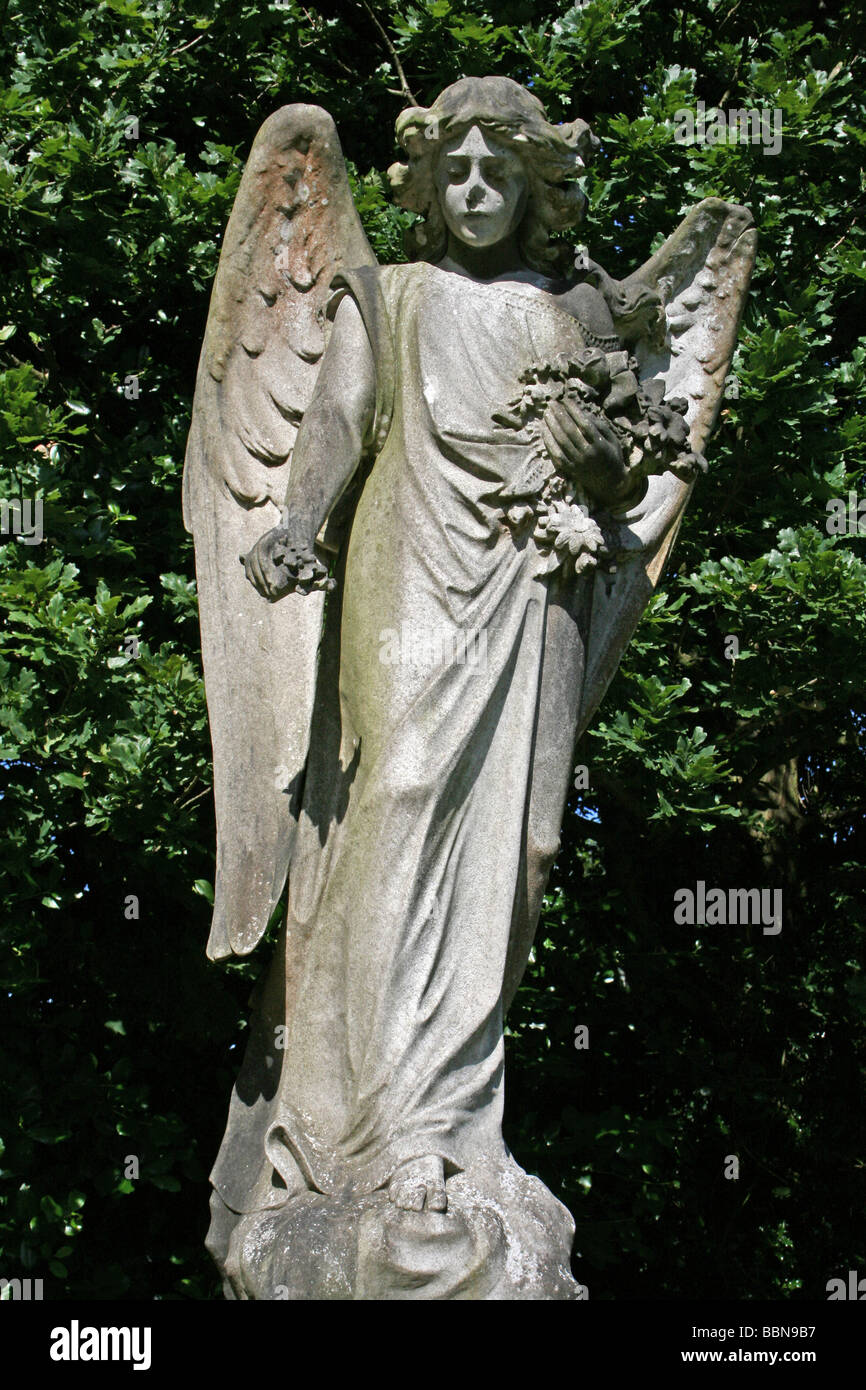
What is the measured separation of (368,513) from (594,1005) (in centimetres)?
428

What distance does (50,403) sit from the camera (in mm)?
9102

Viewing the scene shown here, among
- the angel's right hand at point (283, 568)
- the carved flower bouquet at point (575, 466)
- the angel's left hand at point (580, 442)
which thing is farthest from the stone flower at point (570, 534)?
the angel's right hand at point (283, 568)

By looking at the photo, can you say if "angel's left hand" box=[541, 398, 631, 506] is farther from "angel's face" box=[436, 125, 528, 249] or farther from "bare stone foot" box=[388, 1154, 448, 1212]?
"bare stone foot" box=[388, 1154, 448, 1212]

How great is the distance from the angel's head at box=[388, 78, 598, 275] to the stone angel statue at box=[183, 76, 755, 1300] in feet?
0.03

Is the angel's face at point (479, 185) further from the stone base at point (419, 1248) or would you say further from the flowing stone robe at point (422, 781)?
the stone base at point (419, 1248)

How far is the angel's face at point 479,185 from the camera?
586 centimetres

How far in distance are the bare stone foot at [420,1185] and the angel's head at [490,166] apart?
103 inches

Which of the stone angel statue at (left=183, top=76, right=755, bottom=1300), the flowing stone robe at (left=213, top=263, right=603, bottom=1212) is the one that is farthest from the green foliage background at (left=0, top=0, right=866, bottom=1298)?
the flowing stone robe at (left=213, top=263, right=603, bottom=1212)

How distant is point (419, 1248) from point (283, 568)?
5.77ft

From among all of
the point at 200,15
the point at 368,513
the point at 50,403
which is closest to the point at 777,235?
the point at 200,15

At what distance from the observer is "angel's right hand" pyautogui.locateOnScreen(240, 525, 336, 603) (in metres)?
5.37

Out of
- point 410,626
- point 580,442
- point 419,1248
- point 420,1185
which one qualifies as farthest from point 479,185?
point 419,1248

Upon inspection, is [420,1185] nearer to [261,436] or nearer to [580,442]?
[580,442]

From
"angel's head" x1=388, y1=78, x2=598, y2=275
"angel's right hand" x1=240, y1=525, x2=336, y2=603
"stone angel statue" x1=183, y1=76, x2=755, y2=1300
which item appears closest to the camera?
"stone angel statue" x1=183, y1=76, x2=755, y2=1300
